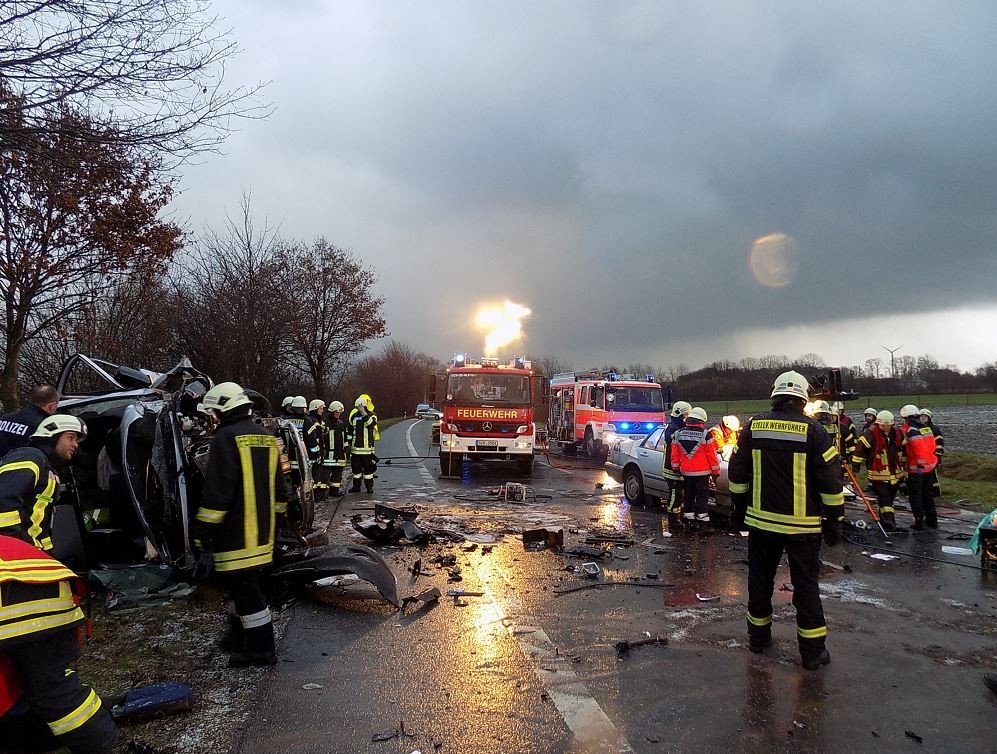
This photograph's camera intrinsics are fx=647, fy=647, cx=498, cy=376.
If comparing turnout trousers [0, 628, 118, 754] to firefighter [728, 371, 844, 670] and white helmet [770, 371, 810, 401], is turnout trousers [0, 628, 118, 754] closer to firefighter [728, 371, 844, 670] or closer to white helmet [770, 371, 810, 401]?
firefighter [728, 371, 844, 670]

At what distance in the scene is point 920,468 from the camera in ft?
30.9

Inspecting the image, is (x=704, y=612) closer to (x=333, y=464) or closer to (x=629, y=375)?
(x=333, y=464)

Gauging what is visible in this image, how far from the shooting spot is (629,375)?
A: 2214 centimetres

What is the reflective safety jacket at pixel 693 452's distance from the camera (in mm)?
9383

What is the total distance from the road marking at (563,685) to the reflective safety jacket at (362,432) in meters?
7.05

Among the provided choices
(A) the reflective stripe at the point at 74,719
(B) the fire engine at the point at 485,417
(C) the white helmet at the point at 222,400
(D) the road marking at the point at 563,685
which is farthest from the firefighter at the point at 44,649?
(B) the fire engine at the point at 485,417

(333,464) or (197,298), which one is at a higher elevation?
(197,298)

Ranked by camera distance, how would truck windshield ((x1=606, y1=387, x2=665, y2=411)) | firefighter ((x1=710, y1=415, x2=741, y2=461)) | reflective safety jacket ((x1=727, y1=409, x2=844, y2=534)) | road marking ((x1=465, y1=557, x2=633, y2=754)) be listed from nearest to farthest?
road marking ((x1=465, y1=557, x2=633, y2=754)) < reflective safety jacket ((x1=727, y1=409, x2=844, y2=534)) < firefighter ((x1=710, y1=415, x2=741, y2=461)) < truck windshield ((x1=606, y1=387, x2=665, y2=411))

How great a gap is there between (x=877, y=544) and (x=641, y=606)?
472 centimetres

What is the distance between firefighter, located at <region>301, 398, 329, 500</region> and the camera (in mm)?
12344

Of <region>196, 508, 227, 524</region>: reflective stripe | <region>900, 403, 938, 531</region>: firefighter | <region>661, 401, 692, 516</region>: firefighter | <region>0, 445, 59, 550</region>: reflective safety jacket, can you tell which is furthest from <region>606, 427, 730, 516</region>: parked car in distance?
<region>0, 445, 59, 550</region>: reflective safety jacket

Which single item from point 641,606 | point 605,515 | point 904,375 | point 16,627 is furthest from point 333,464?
point 904,375

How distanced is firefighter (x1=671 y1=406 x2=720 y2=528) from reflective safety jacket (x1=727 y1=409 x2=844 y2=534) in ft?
15.1

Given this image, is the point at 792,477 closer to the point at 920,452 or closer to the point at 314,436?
the point at 920,452
